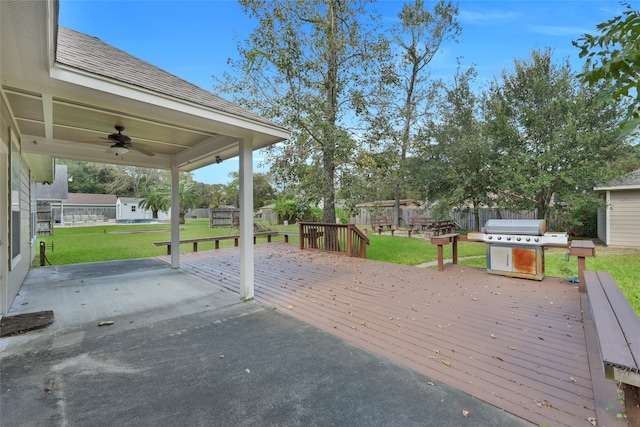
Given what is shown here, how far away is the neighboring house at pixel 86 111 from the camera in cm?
Answer: 230

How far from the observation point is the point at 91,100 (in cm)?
300

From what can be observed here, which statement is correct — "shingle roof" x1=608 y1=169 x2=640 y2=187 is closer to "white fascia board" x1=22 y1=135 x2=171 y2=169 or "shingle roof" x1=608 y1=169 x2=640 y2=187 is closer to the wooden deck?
the wooden deck

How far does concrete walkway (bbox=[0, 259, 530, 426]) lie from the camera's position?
6.37 feet

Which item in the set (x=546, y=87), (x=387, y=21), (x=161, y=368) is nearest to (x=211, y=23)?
(x=387, y=21)

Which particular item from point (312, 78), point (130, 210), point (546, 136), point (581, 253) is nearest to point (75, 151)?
point (312, 78)

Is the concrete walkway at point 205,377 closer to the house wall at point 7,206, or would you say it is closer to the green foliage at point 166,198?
the house wall at point 7,206

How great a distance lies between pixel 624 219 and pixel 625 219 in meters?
0.02

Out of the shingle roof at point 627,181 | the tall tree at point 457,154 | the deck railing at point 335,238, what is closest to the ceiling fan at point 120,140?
the deck railing at point 335,238

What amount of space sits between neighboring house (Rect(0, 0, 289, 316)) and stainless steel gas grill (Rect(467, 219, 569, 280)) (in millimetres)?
3974

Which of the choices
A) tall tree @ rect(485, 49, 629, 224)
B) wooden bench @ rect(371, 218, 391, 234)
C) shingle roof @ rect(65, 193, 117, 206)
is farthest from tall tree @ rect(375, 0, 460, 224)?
shingle roof @ rect(65, 193, 117, 206)

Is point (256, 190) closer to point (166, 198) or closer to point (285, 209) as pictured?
point (166, 198)

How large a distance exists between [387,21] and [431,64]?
8985 millimetres

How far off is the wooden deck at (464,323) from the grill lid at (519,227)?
863mm

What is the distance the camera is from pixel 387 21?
889 centimetres
